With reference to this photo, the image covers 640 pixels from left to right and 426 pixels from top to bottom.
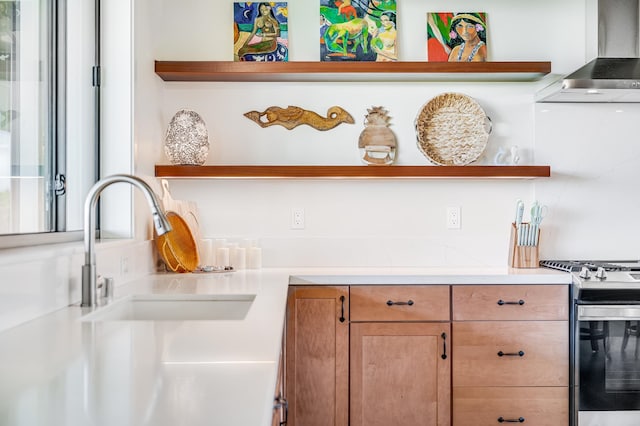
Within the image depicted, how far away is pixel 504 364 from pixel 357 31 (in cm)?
167

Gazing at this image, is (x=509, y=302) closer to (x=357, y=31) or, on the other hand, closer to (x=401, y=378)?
(x=401, y=378)

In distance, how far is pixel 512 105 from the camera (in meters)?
2.83

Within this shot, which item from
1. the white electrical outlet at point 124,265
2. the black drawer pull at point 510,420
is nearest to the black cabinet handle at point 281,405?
the white electrical outlet at point 124,265

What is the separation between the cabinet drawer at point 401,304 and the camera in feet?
7.53

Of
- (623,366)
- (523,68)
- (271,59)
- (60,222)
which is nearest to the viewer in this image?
(60,222)

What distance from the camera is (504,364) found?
2291 mm

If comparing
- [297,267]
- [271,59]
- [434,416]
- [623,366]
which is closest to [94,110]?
[271,59]

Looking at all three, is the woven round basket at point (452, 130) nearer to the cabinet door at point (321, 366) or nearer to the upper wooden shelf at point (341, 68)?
the upper wooden shelf at point (341, 68)

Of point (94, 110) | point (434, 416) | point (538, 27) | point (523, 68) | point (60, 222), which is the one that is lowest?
point (434, 416)

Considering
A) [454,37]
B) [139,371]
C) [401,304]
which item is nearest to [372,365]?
[401,304]

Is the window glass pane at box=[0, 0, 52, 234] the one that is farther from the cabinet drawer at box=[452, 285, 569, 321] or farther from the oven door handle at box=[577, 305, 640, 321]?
the oven door handle at box=[577, 305, 640, 321]

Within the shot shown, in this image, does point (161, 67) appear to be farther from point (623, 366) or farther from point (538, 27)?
point (623, 366)

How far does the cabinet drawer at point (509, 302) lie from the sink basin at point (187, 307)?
3.10 feet

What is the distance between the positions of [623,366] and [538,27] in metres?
1.64
